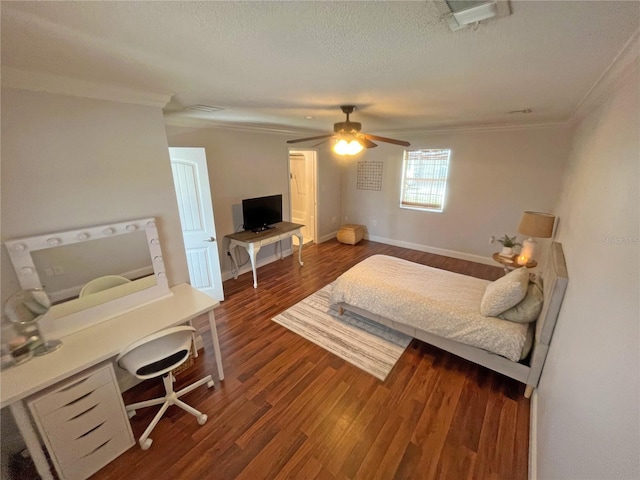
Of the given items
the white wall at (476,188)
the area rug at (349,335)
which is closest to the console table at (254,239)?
the area rug at (349,335)

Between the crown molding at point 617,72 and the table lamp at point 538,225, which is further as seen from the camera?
the table lamp at point 538,225

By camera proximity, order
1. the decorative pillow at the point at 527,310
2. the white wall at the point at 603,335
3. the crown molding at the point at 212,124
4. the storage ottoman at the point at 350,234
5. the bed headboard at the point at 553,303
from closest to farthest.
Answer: the white wall at the point at 603,335
the bed headboard at the point at 553,303
the decorative pillow at the point at 527,310
the crown molding at the point at 212,124
the storage ottoman at the point at 350,234

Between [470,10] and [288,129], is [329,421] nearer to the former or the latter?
[470,10]

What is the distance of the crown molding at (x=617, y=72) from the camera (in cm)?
112

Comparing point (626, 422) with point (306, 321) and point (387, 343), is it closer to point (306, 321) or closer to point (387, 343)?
point (387, 343)

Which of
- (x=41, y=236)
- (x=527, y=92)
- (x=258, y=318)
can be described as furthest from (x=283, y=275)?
(x=527, y=92)

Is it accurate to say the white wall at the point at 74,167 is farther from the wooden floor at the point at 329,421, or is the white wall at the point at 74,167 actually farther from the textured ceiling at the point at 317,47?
the wooden floor at the point at 329,421

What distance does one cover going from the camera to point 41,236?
1607 millimetres

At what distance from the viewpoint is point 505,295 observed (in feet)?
7.00

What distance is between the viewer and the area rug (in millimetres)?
2486

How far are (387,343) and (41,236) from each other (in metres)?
2.95

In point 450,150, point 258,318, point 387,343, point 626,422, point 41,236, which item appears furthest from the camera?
point 450,150

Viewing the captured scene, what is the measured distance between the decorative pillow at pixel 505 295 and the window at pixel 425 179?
294 centimetres

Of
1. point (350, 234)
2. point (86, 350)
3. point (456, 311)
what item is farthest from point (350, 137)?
point (350, 234)
